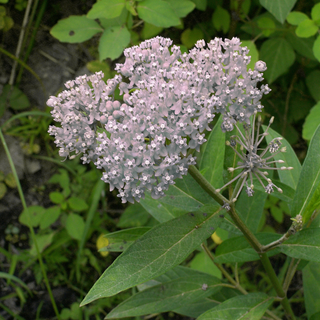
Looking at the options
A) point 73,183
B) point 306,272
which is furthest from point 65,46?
point 306,272

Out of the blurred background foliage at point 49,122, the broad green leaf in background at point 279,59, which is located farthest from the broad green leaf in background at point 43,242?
the broad green leaf in background at point 279,59

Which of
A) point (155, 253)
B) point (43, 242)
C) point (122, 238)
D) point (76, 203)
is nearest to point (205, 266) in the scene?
point (122, 238)

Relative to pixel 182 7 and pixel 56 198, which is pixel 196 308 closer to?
pixel 56 198

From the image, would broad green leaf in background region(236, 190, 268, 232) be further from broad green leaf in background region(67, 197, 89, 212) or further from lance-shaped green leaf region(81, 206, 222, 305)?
broad green leaf in background region(67, 197, 89, 212)

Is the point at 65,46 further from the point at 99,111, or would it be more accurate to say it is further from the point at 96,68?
the point at 99,111

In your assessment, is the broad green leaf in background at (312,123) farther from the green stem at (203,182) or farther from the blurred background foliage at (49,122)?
the green stem at (203,182)
